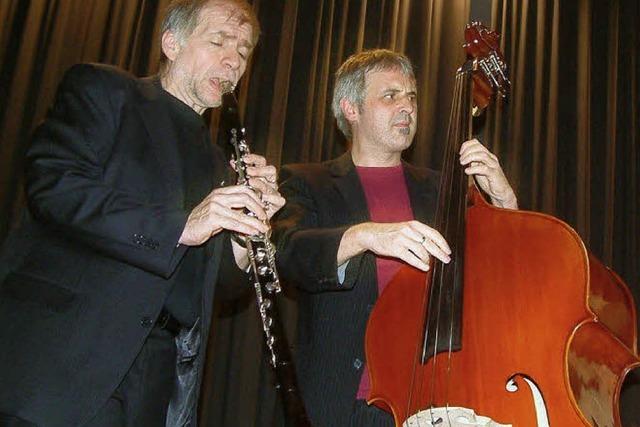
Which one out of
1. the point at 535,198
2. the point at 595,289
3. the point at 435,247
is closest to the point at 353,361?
the point at 435,247

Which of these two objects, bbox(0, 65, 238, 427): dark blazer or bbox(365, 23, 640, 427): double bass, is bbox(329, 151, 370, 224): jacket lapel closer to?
bbox(365, 23, 640, 427): double bass

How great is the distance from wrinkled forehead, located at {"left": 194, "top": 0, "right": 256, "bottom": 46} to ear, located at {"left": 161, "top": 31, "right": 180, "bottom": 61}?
6 cm

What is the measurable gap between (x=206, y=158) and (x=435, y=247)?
0.62 m

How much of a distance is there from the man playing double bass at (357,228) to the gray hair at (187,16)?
1.31ft

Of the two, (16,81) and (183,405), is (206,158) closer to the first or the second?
(183,405)

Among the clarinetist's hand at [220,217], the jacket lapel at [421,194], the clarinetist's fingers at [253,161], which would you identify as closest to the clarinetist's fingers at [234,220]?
the clarinetist's hand at [220,217]

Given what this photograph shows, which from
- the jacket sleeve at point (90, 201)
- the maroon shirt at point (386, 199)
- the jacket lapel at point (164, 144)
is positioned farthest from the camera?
the maroon shirt at point (386, 199)

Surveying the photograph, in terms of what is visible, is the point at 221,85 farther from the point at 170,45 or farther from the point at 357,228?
the point at 357,228

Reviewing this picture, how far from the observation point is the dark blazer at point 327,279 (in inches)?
60.9

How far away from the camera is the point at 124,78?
152cm

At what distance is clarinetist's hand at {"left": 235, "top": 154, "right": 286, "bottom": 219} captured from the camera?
157 centimetres

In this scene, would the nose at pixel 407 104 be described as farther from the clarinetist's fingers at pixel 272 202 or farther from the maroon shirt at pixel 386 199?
the clarinetist's fingers at pixel 272 202

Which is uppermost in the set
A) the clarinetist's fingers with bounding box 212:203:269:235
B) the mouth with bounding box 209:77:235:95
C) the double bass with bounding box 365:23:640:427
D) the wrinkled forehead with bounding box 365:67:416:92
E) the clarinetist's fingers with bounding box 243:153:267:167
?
the wrinkled forehead with bounding box 365:67:416:92

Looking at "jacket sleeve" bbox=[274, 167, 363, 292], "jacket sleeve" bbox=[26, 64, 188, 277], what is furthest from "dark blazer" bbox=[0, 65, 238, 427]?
"jacket sleeve" bbox=[274, 167, 363, 292]
